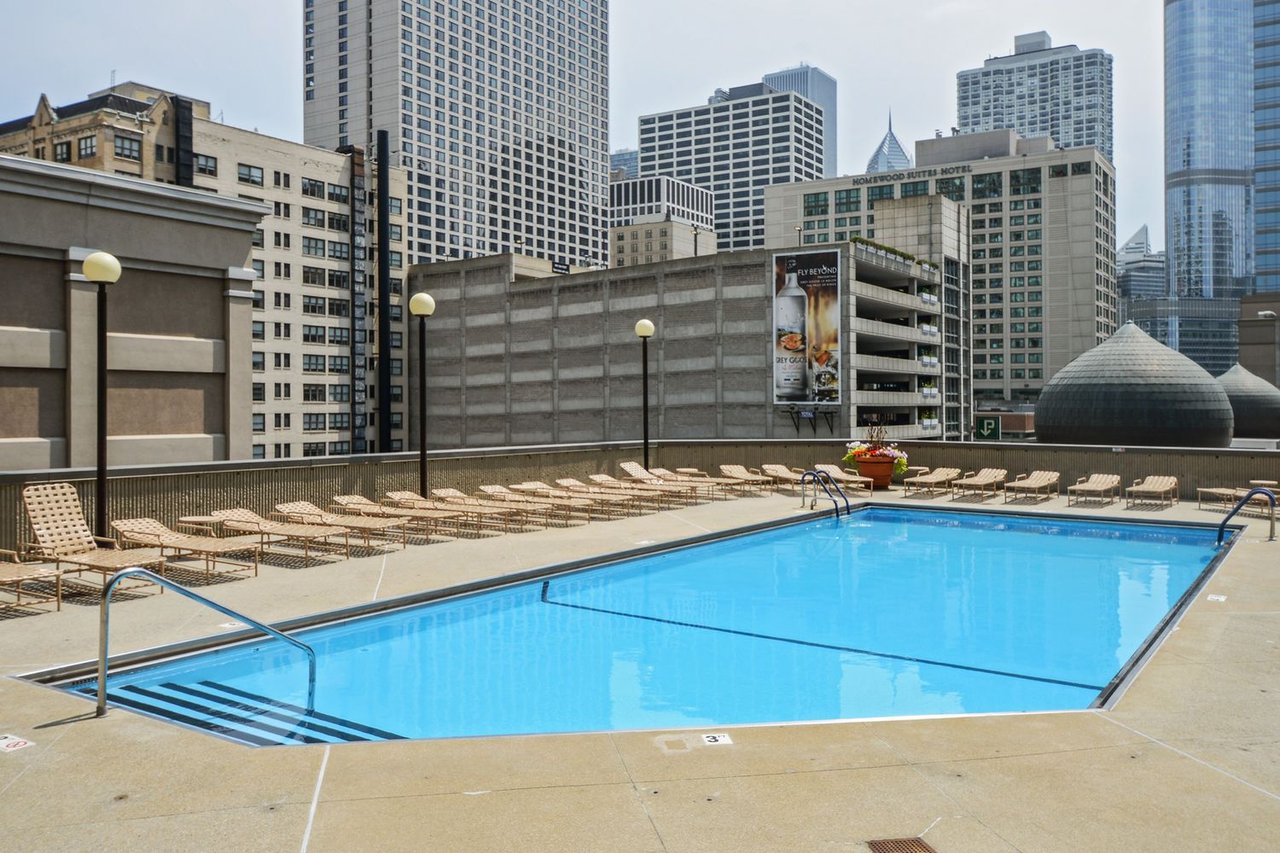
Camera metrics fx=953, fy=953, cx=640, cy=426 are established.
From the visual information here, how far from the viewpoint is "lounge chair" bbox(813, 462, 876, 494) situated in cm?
2761

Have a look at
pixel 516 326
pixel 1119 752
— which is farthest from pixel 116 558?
pixel 516 326

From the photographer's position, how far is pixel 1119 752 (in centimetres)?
643

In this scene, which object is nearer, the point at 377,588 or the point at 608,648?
the point at 608,648

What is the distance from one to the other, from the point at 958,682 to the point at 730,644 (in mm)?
2800

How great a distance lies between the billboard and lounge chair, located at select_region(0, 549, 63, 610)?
53.0 meters

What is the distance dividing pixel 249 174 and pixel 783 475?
73.4m

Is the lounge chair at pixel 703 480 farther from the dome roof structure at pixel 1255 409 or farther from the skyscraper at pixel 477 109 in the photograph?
the skyscraper at pixel 477 109

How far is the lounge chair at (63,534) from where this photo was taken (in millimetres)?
13304

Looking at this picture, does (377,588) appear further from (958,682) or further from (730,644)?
(958,682)

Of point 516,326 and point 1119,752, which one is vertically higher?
point 516,326

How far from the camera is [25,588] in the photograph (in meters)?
12.9

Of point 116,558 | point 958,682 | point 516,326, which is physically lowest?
point 958,682

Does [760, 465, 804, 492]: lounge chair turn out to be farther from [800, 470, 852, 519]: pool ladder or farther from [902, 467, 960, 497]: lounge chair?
[902, 467, 960, 497]: lounge chair

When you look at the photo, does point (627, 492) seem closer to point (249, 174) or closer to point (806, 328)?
point (806, 328)
